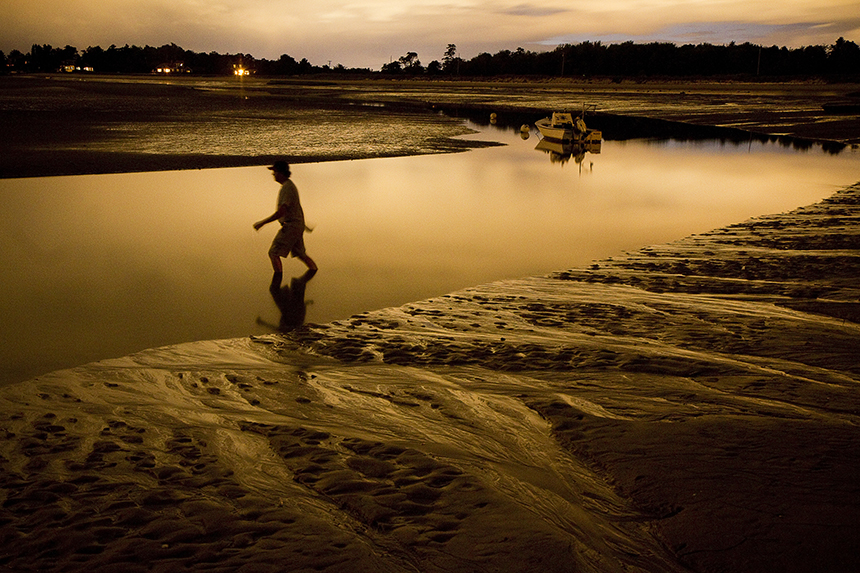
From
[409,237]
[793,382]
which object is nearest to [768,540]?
[793,382]

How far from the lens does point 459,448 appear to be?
187 inches

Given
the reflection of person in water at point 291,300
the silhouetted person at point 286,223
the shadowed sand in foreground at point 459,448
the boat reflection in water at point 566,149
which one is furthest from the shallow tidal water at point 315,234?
the boat reflection in water at point 566,149

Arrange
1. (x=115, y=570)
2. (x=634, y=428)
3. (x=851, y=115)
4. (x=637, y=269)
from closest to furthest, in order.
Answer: (x=115, y=570)
(x=634, y=428)
(x=637, y=269)
(x=851, y=115)

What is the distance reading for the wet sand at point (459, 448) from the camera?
3623mm

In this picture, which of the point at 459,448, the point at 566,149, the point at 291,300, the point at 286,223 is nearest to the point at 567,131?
the point at 566,149

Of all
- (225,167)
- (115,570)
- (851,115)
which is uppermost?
(851,115)

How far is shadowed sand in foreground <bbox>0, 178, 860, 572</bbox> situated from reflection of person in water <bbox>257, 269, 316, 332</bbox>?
498mm

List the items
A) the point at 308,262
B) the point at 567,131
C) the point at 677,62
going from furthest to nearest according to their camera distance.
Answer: the point at 677,62 → the point at 567,131 → the point at 308,262

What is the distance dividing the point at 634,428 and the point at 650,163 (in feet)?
76.6

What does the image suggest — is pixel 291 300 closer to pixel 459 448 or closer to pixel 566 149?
pixel 459 448

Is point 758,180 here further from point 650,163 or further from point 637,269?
point 637,269

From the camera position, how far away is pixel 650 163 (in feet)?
86.0

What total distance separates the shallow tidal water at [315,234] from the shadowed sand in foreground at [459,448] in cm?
121

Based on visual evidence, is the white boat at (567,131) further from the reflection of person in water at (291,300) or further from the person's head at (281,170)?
the person's head at (281,170)
